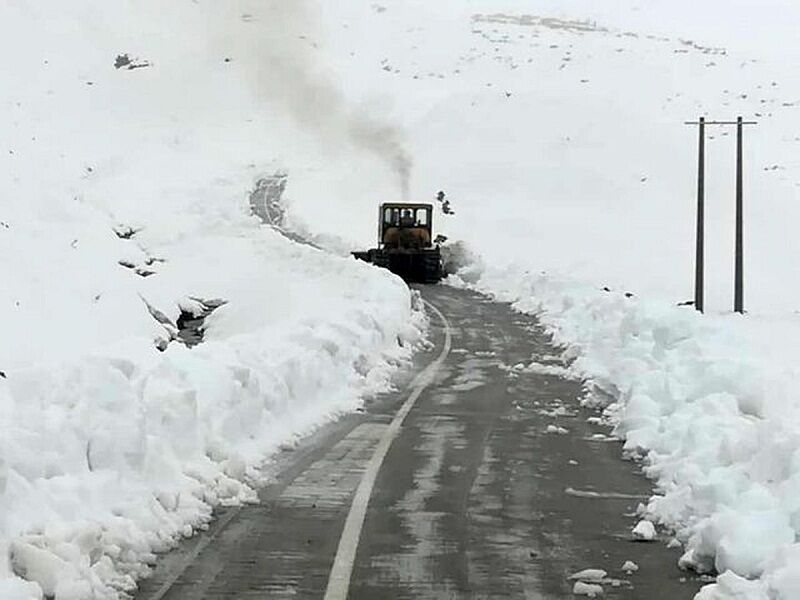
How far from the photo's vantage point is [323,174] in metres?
73.4

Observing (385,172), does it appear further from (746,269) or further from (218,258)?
(218,258)

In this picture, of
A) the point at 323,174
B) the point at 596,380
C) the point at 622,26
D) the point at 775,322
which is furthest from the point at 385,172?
the point at 596,380

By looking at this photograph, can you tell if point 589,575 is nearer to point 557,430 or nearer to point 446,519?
point 446,519

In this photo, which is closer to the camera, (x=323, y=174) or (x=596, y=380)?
(x=596, y=380)

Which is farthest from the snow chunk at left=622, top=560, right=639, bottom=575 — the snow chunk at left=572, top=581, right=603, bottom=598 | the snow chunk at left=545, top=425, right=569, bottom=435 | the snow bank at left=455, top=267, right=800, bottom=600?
the snow chunk at left=545, top=425, right=569, bottom=435

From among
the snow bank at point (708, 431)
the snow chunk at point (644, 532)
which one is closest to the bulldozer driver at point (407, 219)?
the snow bank at point (708, 431)

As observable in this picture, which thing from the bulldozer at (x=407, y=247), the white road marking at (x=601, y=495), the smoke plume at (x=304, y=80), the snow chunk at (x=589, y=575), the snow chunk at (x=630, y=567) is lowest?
the white road marking at (x=601, y=495)

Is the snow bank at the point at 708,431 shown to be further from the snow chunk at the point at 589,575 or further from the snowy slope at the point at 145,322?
the snowy slope at the point at 145,322

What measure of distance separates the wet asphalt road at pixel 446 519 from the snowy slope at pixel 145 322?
0.38 metres

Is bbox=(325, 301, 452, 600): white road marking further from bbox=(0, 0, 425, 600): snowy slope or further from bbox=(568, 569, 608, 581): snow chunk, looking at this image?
bbox=(568, 569, 608, 581): snow chunk

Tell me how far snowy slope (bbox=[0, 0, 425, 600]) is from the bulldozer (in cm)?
315

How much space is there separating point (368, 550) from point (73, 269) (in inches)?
907

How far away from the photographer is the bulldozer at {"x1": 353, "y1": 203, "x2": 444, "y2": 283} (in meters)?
41.2

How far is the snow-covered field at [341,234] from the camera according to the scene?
8.72 m
